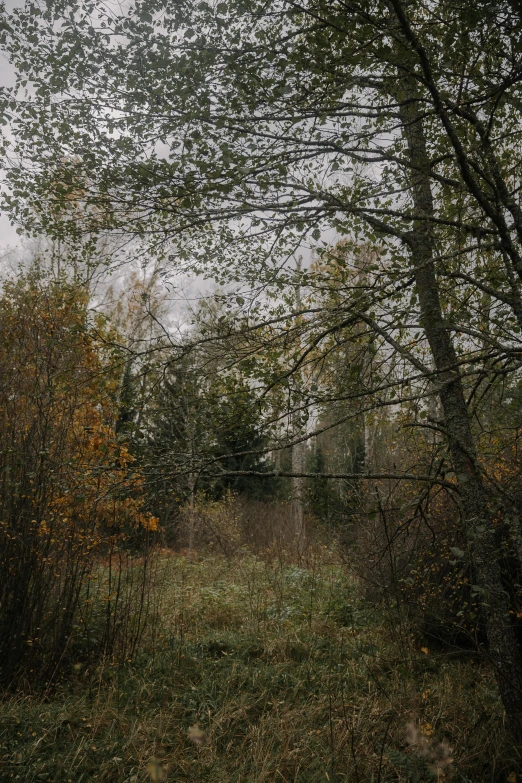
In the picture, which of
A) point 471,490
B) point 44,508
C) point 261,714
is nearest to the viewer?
point 471,490

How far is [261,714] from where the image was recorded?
3.83m

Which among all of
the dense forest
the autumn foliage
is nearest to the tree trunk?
the dense forest

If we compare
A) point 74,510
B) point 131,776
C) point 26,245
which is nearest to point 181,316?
point 26,245

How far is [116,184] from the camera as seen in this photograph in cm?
332

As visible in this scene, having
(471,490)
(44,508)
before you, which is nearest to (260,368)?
(471,490)

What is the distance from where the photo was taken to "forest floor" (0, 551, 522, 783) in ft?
10.2

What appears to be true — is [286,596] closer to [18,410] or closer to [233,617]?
[233,617]

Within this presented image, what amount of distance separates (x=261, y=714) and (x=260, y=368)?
2.67 meters

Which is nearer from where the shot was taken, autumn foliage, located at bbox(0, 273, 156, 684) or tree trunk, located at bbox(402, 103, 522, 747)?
tree trunk, located at bbox(402, 103, 522, 747)

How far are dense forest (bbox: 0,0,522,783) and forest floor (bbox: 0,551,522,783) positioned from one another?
0.09 ft

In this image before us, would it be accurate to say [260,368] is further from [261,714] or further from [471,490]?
[261,714]

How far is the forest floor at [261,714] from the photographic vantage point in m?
3.11

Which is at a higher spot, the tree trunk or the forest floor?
the tree trunk

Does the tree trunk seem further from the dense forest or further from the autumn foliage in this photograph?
the autumn foliage
